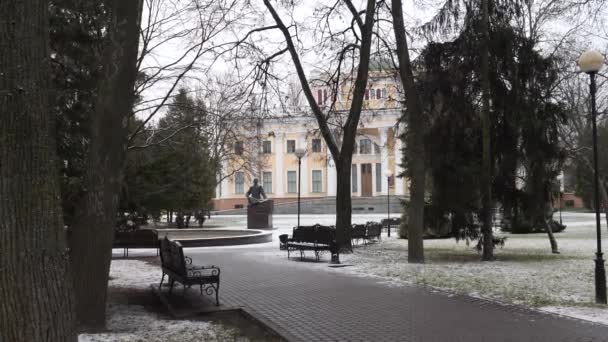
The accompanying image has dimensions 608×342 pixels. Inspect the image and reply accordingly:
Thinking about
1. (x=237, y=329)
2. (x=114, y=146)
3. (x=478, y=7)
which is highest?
(x=478, y=7)

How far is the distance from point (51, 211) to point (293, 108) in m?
16.5

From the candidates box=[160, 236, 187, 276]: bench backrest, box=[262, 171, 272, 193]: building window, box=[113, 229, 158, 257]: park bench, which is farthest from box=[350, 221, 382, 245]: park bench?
box=[262, 171, 272, 193]: building window

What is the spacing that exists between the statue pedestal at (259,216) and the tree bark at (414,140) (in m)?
18.0

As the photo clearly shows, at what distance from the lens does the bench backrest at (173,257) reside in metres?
8.44

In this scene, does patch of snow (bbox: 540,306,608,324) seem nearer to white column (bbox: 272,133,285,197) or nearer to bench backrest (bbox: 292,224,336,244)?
bench backrest (bbox: 292,224,336,244)

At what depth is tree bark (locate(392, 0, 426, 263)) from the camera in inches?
588

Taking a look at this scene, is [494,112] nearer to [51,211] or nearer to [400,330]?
[400,330]

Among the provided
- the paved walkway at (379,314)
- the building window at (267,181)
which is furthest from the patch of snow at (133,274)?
the building window at (267,181)

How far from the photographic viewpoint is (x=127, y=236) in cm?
1688

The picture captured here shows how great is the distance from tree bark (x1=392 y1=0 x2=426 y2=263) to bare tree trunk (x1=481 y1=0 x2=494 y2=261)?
1.68 metres

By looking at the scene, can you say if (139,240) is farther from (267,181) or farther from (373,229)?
(267,181)

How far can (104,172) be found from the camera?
6.84 metres

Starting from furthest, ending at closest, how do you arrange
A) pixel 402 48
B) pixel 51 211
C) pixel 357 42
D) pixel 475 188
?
1. pixel 357 42
2. pixel 475 188
3. pixel 402 48
4. pixel 51 211

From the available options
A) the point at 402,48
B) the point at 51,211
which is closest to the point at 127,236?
the point at 402,48
